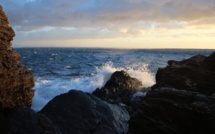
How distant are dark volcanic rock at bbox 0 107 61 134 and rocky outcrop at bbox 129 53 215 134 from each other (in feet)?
5.61

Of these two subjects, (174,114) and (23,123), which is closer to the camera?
(174,114)

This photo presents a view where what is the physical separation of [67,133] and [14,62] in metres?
2.10

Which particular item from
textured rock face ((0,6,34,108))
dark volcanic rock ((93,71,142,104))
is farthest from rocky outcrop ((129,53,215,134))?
dark volcanic rock ((93,71,142,104))

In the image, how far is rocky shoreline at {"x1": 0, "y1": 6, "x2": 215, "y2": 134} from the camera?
487 cm

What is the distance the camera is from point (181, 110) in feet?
16.0

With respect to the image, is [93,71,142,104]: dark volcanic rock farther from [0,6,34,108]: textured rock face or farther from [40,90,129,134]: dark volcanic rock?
[0,6,34,108]: textured rock face

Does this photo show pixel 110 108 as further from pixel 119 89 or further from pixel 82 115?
pixel 119 89

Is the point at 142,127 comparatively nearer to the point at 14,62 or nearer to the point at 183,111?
the point at 183,111

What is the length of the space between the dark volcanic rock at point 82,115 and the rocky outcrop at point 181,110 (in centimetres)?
138

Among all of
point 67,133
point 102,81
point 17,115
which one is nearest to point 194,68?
point 67,133

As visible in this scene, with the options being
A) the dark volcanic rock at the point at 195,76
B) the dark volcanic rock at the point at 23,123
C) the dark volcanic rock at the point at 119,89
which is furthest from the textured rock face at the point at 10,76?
the dark volcanic rock at the point at 119,89

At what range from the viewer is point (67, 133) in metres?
6.15

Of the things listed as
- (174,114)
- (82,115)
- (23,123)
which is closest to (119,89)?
(82,115)

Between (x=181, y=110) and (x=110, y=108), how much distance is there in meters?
2.89
